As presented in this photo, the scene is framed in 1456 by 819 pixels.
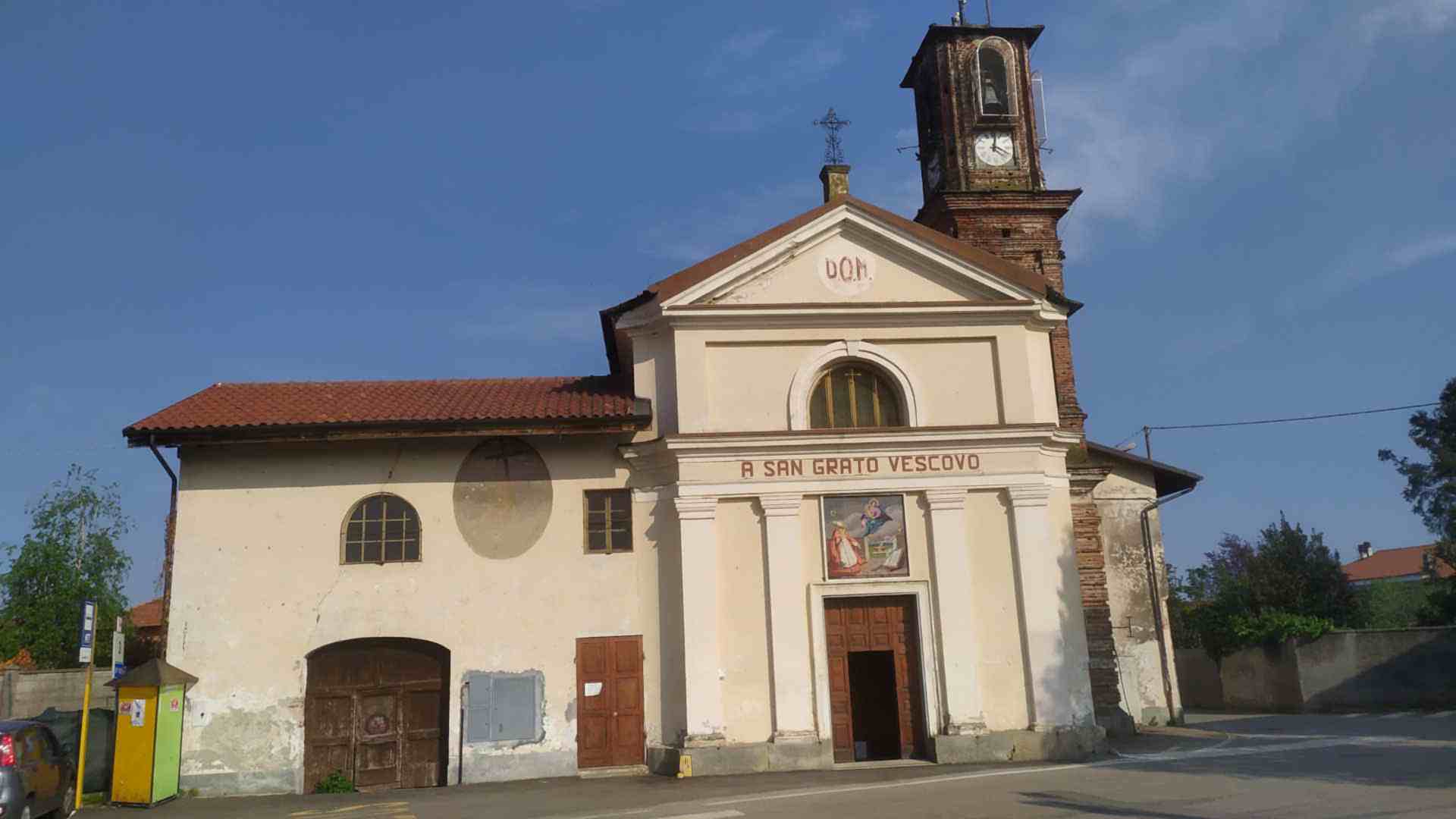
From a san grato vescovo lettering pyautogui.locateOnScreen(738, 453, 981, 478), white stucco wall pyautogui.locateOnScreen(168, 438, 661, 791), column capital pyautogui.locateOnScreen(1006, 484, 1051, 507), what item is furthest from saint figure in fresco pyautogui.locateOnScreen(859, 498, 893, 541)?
white stucco wall pyautogui.locateOnScreen(168, 438, 661, 791)

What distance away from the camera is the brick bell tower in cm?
2394

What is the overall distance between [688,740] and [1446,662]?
60.4ft

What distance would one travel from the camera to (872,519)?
17.0 meters

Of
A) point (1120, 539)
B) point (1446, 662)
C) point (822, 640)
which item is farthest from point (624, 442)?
point (1446, 662)

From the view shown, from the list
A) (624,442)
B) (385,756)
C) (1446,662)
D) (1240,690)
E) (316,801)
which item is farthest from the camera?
(1240,690)

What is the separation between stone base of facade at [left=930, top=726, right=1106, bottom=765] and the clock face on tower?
1326 centimetres

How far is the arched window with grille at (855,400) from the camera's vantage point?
17703 mm

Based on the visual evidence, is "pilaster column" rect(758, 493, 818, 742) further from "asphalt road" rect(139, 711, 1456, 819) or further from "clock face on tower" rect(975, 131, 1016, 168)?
"clock face on tower" rect(975, 131, 1016, 168)

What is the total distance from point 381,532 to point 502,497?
1.91 m

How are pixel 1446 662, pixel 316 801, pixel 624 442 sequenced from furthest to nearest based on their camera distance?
pixel 1446 662 < pixel 624 442 < pixel 316 801

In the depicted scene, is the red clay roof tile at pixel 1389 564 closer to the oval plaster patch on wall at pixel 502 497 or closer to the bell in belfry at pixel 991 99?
the bell in belfry at pixel 991 99

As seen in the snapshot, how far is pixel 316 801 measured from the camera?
15.0m

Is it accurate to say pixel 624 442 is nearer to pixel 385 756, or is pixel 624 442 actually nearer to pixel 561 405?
pixel 561 405

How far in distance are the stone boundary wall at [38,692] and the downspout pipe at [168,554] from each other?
9504 millimetres
